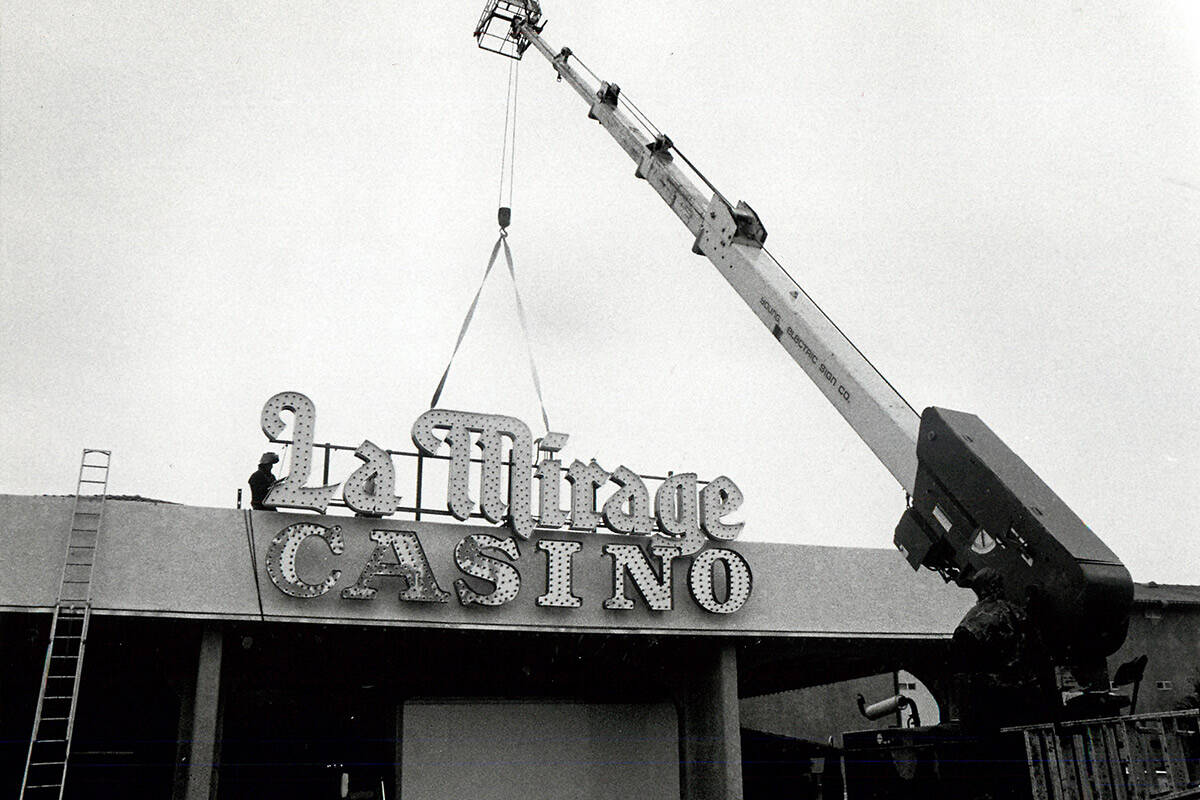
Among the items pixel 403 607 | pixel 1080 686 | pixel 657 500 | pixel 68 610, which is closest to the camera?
pixel 1080 686

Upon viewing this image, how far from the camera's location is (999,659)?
920cm

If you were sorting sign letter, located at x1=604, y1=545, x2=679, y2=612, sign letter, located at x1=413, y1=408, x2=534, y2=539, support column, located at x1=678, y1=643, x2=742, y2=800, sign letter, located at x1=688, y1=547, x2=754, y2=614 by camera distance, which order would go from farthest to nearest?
1. support column, located at x1=678, y1=643, x2=742, y2=800
2. sign letter, located at x1=688, y1=547, x2=754, y2=614
3. sign letter, located at x1=604, y1=545, x2=679, y2=612
4. sign letter, located at x1=413, y1=408, x2=534, y2=539

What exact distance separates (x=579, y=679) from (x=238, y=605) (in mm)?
7876

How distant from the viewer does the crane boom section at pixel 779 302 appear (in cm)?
1141

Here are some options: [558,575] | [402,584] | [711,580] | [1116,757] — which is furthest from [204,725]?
[1116,757]

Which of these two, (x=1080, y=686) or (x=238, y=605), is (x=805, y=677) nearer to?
(x=238, y=605)

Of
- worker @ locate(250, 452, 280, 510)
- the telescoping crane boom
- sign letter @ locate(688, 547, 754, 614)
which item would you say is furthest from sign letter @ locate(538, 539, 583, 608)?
the telescoping crane boom

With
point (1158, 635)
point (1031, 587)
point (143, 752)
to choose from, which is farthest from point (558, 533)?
point (1158, 635)

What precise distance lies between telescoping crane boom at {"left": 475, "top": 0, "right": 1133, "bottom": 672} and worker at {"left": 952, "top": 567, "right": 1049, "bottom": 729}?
0.14 meters

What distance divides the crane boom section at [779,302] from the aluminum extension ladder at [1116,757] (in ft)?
9.21

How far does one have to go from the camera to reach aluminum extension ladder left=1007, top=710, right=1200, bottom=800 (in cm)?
868

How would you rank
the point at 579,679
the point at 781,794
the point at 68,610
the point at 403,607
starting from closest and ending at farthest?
the point at 68,610
the point at 403,607
the point at 579,679
the point at 781,794

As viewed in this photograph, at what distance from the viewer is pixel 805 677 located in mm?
24422

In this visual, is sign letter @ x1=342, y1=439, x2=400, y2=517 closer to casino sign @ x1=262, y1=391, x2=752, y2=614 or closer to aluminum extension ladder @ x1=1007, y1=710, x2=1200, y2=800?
casino sign @ x1=262, y1=391, x2=752, y2=614
